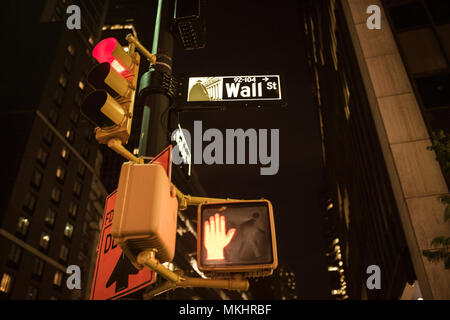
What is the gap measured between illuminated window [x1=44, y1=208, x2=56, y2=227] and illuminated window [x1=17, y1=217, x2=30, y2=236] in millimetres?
3780

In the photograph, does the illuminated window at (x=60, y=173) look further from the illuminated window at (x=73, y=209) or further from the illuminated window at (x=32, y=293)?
the illuminated window at (x=32, y=293)

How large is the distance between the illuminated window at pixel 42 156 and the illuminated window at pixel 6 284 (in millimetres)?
18225

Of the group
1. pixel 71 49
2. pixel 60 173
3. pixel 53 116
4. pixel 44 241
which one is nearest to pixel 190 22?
pixel 44 241

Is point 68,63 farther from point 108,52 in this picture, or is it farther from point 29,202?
point 108,52

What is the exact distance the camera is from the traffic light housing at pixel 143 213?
252cm

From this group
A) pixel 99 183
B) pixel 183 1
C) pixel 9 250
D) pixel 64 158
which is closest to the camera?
pixel 183 1

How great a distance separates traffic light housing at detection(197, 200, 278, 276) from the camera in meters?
3.25

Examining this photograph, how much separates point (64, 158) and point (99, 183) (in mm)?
13727

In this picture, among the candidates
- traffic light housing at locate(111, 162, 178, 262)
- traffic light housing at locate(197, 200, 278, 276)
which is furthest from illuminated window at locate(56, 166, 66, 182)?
traffic light housing at locate(111, 162, 178, 262)

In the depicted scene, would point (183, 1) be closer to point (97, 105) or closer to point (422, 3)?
point (97, 105)

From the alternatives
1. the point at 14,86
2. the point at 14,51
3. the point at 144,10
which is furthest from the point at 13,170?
the point at 144,10

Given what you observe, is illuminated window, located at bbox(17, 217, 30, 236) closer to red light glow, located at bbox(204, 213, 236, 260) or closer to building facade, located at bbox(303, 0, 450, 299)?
building facade, located at bbox(303, 0, 450, 299)

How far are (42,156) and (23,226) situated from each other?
12153 millimetres

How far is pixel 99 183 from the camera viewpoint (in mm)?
74188
